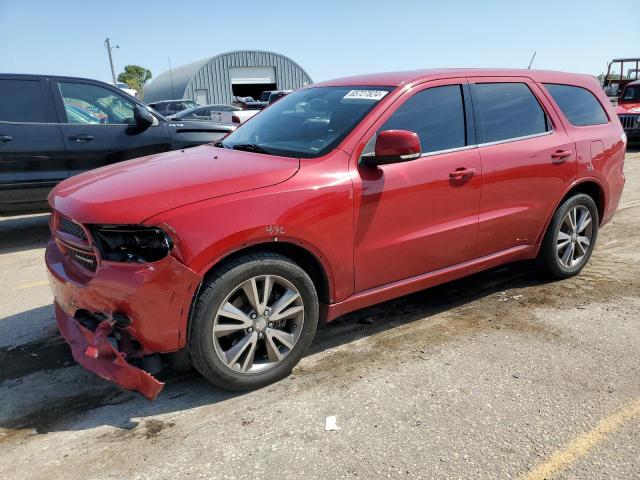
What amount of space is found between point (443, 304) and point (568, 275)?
128cm

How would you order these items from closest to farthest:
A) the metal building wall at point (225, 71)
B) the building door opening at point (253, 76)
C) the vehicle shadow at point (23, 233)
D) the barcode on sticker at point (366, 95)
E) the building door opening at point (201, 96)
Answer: the barcode on sticker at point (366, 95)
the vehicle shadow at point (23, 233)
the metal building wall at point (225, 71)
the building door opening at point (201, 96)
the building door opening at point (253, 76)

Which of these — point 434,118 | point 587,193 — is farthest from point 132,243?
point 587,193

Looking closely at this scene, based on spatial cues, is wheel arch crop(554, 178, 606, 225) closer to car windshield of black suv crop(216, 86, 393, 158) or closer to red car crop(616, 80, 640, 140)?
car windshield of black suv crop(216, 86, 393, 158)

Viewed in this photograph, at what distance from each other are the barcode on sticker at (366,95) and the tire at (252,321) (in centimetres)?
128

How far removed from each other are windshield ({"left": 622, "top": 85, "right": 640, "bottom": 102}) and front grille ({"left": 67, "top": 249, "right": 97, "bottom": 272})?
1653 cm

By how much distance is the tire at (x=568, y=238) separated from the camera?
14.5ft

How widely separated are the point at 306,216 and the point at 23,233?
5.57 meters

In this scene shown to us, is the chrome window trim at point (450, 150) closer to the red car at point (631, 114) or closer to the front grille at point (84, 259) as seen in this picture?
the front grille at point (84, 259)

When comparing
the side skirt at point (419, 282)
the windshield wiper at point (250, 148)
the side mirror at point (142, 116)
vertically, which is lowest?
the side skirt at point (419, 282)

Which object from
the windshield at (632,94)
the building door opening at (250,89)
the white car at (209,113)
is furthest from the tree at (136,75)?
the windshield at (632,94)

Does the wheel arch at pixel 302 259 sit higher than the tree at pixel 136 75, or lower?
lower

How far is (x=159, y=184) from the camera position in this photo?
9.40 ft

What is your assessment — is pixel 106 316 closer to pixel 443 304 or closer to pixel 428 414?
pixel 428 414

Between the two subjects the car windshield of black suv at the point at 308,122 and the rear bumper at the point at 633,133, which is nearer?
the car windshield of black suv at the point at 308,122
